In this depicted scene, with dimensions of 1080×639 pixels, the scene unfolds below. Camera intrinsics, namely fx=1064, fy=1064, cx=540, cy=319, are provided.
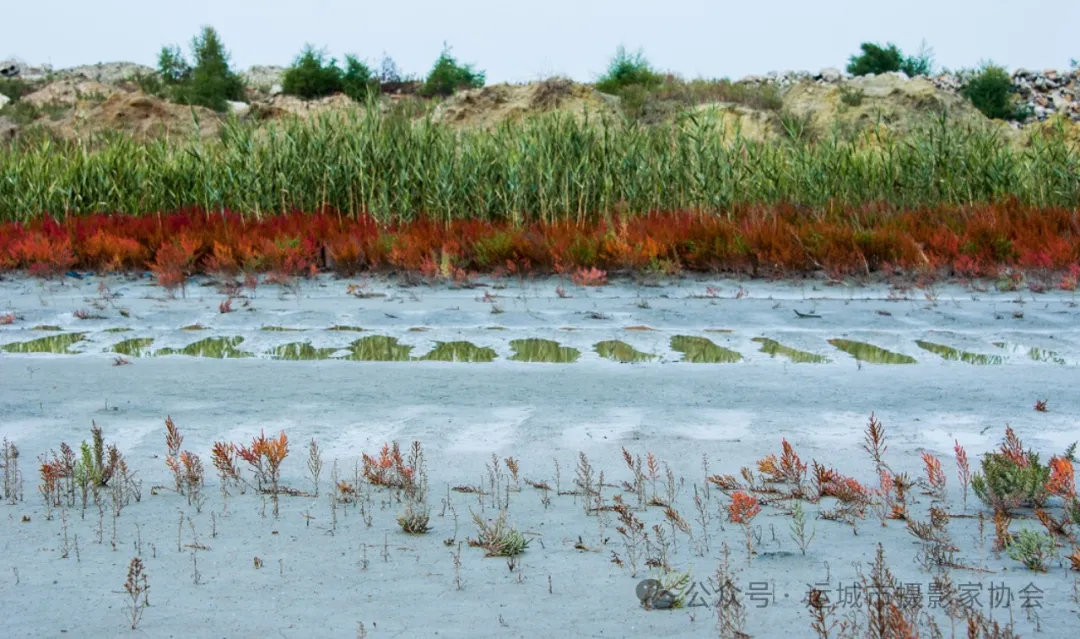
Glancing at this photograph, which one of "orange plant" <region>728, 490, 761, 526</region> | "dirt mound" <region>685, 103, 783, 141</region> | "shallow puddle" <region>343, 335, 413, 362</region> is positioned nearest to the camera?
"orange plant" <region>728, 490, 761, 526</region>

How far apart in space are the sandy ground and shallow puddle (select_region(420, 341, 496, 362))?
12 cm

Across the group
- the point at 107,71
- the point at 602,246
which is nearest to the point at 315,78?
the point at 107,71

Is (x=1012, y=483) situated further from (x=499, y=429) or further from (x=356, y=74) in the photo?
(x=356, y=74)

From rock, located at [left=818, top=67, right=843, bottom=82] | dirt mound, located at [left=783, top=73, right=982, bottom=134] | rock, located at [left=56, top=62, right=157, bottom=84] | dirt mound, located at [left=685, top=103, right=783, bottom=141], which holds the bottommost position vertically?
dirt mound, located at [left=685, top=103, right=783, bottom=141]

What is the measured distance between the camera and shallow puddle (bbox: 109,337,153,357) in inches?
315

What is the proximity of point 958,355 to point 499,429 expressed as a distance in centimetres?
394

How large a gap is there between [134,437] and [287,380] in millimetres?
1420

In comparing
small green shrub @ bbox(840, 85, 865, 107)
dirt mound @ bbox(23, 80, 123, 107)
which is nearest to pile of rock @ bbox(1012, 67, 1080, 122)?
small green shrub @ bbox(840, 85, 865, 107)

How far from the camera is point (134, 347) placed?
8.27 meters

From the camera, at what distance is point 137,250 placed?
38.6ft

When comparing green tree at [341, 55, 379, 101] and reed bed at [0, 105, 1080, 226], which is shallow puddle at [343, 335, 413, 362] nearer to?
reed bed at [0, 105, 1080, 226]

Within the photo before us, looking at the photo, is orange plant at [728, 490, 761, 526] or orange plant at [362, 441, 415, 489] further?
orange plant at [362, 441, 415, 489]

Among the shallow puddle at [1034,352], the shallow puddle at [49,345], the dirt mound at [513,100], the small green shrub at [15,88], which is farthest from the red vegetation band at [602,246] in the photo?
the small green shrub at [15,88]

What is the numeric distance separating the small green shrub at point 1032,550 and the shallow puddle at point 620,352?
13.5 feet
